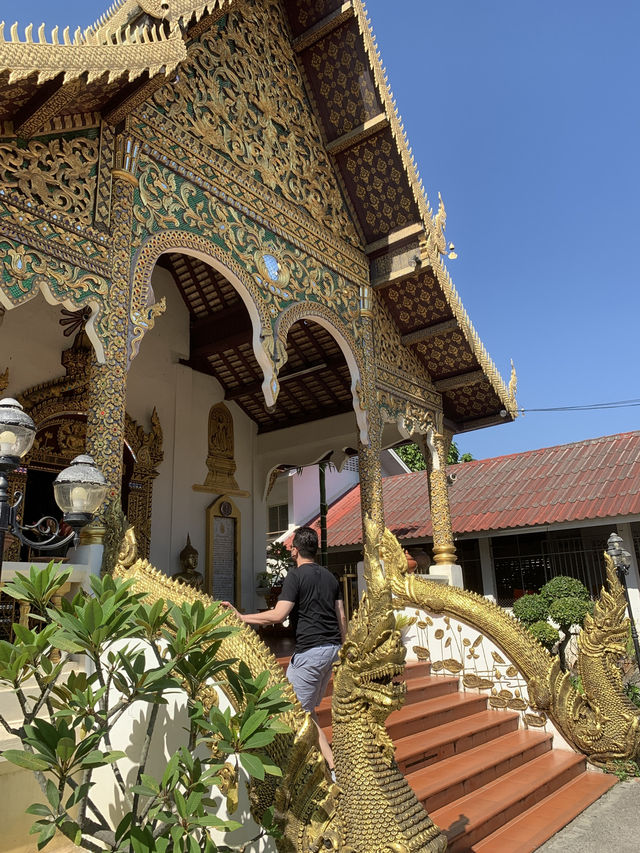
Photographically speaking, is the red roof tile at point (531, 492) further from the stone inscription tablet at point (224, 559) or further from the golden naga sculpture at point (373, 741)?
the golden naga sculpture at point (373, 741)

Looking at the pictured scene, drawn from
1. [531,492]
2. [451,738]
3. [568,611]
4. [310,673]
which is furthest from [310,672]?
[531,492]

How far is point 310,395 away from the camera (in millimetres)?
9070

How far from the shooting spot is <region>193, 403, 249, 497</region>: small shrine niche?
331 inches

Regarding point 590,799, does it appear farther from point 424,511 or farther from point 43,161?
point 424,511

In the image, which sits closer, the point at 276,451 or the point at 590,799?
the point at 590,799

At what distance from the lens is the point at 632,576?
9.84 metres

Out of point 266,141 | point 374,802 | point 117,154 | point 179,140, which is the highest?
point 266,141

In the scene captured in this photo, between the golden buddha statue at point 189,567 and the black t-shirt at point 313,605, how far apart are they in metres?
4.47

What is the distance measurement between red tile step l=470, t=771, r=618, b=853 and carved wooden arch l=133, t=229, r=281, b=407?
3.27 metres

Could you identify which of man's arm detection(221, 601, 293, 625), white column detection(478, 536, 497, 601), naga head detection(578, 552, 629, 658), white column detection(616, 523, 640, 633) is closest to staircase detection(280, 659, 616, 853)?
naga head detection(578, 552, 629, 658)

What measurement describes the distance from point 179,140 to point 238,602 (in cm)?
574

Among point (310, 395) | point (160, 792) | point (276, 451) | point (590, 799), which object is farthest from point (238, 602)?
point (160, 792)

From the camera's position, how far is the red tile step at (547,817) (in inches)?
138

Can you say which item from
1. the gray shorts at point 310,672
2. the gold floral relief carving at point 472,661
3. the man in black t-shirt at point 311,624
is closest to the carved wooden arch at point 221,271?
the man in black t-shirt at point 311,624
